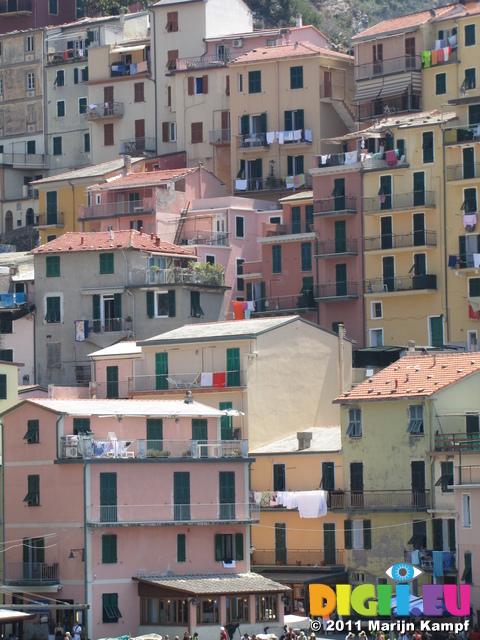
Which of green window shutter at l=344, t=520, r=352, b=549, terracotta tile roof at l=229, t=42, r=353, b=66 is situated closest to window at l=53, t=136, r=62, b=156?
terracotta tile roof at l=229, t=42, r=353, b=66

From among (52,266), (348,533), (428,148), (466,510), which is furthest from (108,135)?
(466,510)

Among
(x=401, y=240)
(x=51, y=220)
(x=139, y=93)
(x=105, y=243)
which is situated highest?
(x=139, y=93)

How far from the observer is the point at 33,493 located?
80.6 m

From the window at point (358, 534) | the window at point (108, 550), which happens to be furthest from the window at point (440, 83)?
the window at point (108, 550)

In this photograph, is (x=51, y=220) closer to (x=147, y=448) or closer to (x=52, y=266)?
(x=52, y=266)

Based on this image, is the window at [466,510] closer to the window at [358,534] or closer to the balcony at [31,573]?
the window at [358,534]

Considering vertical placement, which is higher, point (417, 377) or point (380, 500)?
point (417, 377)

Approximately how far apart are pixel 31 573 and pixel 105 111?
62400 millimetres

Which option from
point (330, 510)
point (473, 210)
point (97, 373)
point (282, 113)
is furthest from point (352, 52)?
point (330, 510)

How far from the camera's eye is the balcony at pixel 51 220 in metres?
130

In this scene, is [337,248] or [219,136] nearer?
[337,248]

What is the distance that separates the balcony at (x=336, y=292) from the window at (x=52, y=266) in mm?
14808

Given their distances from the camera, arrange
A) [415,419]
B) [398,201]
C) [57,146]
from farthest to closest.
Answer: [57,146] < [398,201] < [415,419]

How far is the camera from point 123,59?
13825 centimetres
